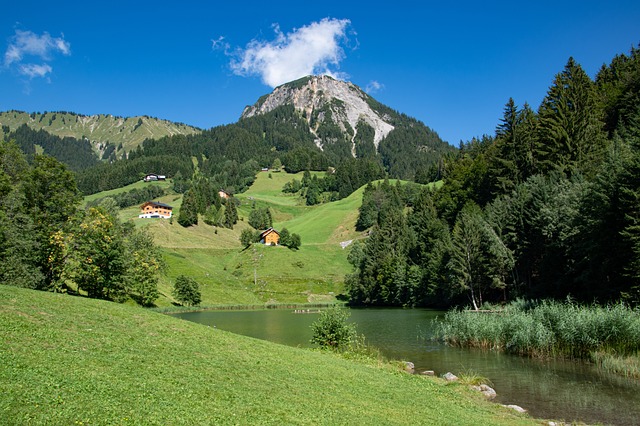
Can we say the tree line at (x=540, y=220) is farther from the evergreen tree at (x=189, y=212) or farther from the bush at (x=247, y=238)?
the evergreen tree at (x=189, y=212)

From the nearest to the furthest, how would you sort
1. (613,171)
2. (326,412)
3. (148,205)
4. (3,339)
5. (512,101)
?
1. (326,412)
2. (3,339)
3. (613,171)
4. (512,101)
5. (148,205)

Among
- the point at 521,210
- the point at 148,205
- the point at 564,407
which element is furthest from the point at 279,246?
the point at 564,407

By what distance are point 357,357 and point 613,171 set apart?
30.4 metres

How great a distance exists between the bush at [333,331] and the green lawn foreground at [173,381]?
322 inches

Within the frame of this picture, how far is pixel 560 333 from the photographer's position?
30766mm

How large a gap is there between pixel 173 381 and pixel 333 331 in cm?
Result: 1910

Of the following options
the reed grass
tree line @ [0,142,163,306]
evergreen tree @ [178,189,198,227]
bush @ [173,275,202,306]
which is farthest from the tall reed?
evergreen tree @ [178,189,198,227]

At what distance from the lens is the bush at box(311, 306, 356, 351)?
104ft

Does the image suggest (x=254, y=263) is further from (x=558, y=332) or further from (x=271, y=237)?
(x=558, y=332)

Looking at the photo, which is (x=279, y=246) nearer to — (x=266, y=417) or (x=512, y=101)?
(x=512, y=101)

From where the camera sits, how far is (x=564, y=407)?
19828mm

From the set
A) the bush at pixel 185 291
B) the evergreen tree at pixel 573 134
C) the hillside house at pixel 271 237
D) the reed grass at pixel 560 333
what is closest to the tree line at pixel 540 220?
the evergreen tree at pixel 573 134

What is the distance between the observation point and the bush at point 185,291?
93750 millimetres

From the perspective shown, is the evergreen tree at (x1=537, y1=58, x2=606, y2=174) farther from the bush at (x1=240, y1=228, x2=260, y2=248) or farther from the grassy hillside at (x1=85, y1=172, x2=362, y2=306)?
the bush at (x1=240, y1=228, x2=260, y2=248)
